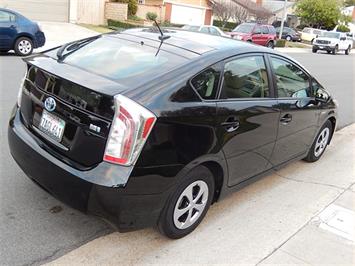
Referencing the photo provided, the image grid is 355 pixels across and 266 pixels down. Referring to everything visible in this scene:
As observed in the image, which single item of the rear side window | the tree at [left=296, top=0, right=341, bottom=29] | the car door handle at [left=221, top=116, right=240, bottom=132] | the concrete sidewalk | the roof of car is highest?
the tree at [left=296, top=0, right=341, bottom=29]

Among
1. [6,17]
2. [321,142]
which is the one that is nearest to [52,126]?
[321,142]

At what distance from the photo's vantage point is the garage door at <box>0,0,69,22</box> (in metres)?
24.2

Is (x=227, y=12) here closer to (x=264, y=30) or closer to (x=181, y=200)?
(x=264, y=30)

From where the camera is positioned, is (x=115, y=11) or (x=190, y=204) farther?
(x=115, y=11)

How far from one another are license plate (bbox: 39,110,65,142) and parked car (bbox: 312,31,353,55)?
106 ft

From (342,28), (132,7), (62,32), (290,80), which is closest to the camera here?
(290,80)

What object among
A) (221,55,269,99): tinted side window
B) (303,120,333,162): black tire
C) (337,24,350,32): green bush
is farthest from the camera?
(337,24,350,32): green bush

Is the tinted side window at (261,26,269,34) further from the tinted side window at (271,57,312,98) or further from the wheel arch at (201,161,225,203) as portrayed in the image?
the wheel arch at (201,161,225,203)

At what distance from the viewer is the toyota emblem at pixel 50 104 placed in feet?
9.58

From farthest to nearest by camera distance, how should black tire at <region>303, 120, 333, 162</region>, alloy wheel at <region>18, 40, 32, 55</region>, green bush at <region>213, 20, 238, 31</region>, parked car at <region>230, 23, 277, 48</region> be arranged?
green bush at <region>213, 20, 238, 31</region> → parked car at <region>230, 23, 277, 48</region> → alloy wheel at <region>18, 40, 32, 55</region> → black tire at <region>303, 120, 333, 162</region>

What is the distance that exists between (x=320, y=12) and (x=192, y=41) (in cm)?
5537

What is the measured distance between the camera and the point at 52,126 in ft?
9.68

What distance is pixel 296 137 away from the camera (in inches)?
173

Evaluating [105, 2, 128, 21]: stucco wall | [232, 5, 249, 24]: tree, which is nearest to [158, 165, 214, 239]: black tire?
[105, 2, 128, 21]: stucco wall
